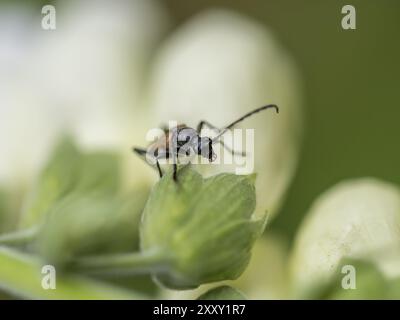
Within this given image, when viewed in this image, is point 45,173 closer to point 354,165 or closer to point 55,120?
point 55,120

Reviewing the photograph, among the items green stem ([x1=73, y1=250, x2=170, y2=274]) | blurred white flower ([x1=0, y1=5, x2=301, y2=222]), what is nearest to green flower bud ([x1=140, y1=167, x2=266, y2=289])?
green stem ([x1=73, y1=250, x2=170, y2=274])

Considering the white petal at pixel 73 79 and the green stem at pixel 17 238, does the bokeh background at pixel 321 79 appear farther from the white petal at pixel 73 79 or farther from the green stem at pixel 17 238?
the green stem at pixel 17 238

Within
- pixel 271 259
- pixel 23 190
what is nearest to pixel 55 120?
pixel 23 190

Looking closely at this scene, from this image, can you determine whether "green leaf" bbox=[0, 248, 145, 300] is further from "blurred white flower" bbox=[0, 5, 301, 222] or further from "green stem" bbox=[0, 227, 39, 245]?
"blurred white flower" bbox=[0, 5, 301, 222]

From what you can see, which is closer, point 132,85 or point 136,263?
point 136,263

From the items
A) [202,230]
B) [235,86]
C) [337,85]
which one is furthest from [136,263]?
[337,85]

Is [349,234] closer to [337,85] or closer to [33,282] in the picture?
[33,282]
